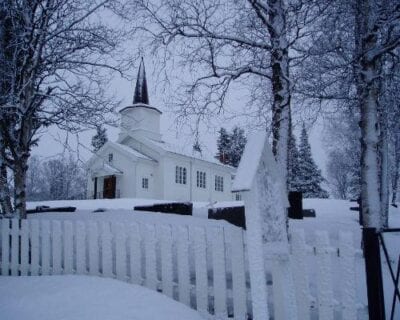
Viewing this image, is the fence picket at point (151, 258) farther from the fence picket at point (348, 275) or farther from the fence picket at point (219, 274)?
the fence picket at point (348, 275)

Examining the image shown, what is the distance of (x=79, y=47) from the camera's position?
7879 mm

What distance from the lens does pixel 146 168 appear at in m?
28.3

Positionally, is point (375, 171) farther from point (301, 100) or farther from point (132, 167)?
point (132, 167)

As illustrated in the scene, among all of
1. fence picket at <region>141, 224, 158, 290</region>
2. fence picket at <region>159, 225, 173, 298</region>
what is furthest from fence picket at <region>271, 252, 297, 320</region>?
fence picket at <region>141, 224, 158, 290</region>

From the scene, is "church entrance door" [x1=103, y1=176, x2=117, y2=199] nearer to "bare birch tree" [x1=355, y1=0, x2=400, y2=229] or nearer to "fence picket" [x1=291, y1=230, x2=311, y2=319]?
"bare birch tree" [x1=355, y1=0, x2=400, y2=229]

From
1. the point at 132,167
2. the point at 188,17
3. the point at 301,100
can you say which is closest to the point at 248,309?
the point at 188,17

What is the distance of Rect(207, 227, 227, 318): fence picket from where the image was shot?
380 centimetres

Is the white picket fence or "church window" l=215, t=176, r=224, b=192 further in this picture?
"church window" l=215, t=176, r=224, b=192

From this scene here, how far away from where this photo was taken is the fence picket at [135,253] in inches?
180

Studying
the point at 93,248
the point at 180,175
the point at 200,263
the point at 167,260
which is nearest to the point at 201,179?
the point at 180,175

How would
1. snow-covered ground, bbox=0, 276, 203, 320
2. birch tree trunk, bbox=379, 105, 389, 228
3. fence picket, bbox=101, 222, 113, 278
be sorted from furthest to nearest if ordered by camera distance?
birch tree trunk, bbox=379, 105, 389, 228 < fence picket, bbox=101, 222, 113, 278 < snow-covered ground, bbox=0, 276, 203, 320

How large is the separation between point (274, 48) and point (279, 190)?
184 inches

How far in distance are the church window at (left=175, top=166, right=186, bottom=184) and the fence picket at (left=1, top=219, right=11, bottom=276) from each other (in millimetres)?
23575

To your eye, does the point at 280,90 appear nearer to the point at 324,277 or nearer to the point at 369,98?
the point at 369,98
